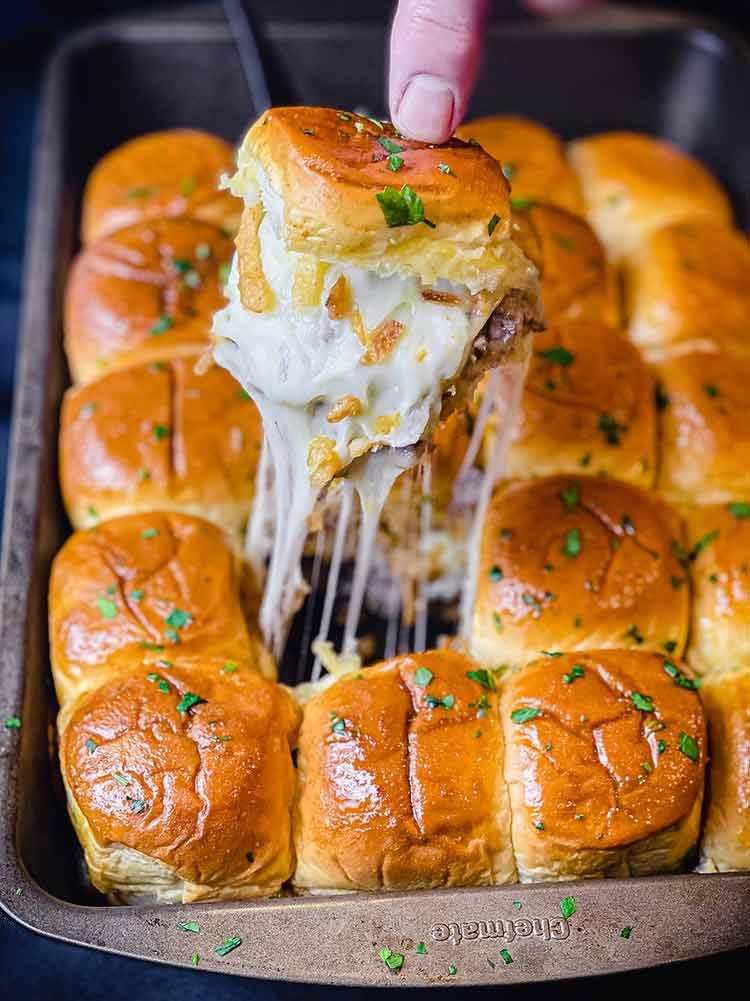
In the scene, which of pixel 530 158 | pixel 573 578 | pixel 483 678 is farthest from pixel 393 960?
pixel 530 158

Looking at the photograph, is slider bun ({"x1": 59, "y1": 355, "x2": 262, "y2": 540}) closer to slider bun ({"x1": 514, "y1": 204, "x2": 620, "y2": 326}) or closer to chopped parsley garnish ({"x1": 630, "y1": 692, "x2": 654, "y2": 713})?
slider bun ({"x1": 514, "y1": 204, "x2": 620, "y2": 326})

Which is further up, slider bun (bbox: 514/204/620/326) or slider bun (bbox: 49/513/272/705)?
slider bun (bbox: 514/204/620/326)

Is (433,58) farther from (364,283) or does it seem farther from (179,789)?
(179,789)

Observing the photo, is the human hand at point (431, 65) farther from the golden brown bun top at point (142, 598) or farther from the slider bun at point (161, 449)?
the golden brown bun top at point (142, 598)

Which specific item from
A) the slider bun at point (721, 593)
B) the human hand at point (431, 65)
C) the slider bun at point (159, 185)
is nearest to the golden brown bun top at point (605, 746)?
the slider bun at point (721, 593)

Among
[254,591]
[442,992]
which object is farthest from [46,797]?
[442,992]

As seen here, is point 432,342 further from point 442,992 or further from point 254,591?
point 442,992

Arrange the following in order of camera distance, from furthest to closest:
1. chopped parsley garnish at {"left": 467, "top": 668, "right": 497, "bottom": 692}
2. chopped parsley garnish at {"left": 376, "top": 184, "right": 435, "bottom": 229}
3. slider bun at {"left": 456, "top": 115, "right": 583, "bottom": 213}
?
1. slider bun at {"left": 456, "top": 115, "right": 583, "bottom": 213}
2. chopped parsley garnish at {"left": 467, "top": 668, "right": 497, "bottom": 692}
3. chopped parsley garnish at {"left": 376, "top": 184, "right": 435, "bottom": 229}

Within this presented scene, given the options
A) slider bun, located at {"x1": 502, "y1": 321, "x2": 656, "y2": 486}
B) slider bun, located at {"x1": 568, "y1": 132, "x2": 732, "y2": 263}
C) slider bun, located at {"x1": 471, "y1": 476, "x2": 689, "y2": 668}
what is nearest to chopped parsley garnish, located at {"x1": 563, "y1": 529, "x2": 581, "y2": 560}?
slider bun, located at {"x1": 471, "y1": 476, "x2": 689, "y2": 668}
